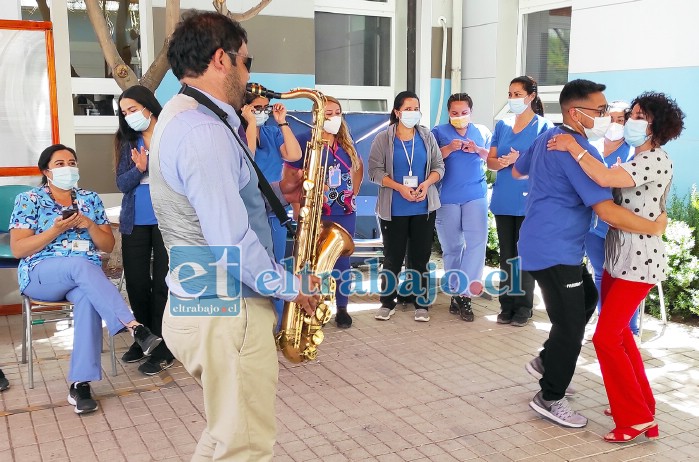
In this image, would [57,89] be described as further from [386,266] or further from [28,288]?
[386,266]

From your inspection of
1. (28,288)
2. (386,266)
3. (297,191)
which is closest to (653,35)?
(386,266)

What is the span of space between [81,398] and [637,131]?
3.43m

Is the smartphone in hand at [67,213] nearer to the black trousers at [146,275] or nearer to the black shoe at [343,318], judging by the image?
the black trousers at [146,275]

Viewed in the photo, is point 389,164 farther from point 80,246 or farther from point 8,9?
point 8,9

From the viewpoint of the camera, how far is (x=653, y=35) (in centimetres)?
650

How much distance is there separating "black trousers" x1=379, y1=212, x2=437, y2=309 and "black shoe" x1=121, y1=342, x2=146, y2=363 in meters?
2.06

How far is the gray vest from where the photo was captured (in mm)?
2223

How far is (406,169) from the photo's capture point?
567 centimetres

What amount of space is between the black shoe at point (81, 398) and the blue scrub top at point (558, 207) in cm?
258

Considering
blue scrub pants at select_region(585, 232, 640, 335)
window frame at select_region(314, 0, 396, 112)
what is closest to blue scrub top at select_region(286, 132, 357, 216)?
blue scrub pants at select_region(585, 232, 640, 335)

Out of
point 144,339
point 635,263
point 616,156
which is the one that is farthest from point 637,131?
point 144,339

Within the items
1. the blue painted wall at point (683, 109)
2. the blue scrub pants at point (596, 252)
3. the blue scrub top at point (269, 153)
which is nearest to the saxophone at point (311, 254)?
the blue scrub top at point (269, 153)

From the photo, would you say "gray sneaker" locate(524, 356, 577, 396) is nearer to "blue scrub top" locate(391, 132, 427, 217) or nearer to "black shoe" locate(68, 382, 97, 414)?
"blue scrub top" locate(391, 132, 427, 217)

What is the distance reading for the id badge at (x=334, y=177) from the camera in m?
5.26
